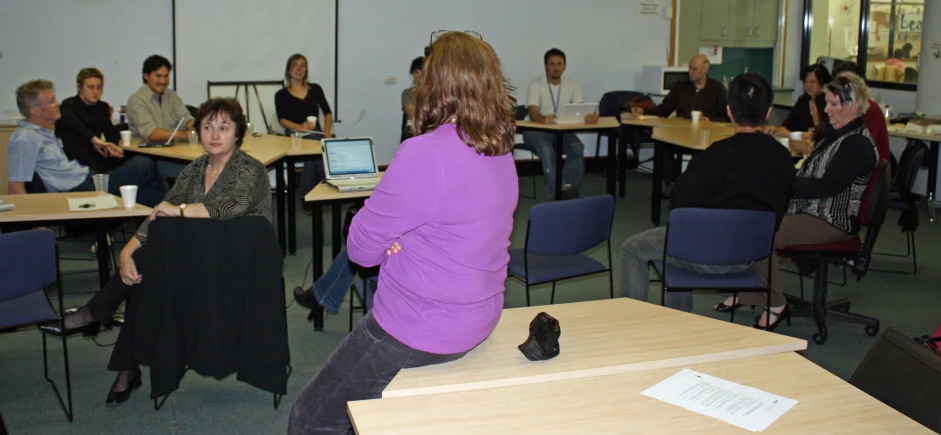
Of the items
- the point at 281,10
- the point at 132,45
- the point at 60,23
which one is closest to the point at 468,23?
the point at 281,10

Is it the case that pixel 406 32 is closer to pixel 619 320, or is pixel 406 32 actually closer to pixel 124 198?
pixel 124 198

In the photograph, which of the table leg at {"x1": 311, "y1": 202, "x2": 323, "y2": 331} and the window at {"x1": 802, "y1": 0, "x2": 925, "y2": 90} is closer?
the table leg at {"x1": 311, "y1": 202, "x2": 323, "y2": 331}

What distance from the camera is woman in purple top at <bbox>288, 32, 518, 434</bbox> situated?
5.98 ft

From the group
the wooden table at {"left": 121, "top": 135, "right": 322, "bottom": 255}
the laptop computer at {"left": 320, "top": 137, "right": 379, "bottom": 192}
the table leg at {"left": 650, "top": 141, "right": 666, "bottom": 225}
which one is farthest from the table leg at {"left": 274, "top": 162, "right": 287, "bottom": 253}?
the table leg at {"left": 650, "top": 141, "right": 666, "bottom": 225}

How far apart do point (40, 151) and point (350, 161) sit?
176 cm

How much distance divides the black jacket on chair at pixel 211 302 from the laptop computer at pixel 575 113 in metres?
4.63

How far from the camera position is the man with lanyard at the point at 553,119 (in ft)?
24.5

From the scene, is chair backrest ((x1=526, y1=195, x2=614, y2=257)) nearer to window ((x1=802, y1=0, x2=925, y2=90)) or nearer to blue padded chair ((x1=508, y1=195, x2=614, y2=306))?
blue padded chair ((x1=508, y1=195, x2=614, y2=306))

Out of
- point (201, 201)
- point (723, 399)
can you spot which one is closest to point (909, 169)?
point (723, 399)

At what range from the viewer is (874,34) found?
871 cm

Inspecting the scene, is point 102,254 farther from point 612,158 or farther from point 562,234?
point 612,158

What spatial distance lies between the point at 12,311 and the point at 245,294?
2.92 ft

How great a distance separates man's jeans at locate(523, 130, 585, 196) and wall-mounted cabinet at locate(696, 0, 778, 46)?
8.85 ft

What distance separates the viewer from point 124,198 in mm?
3873
